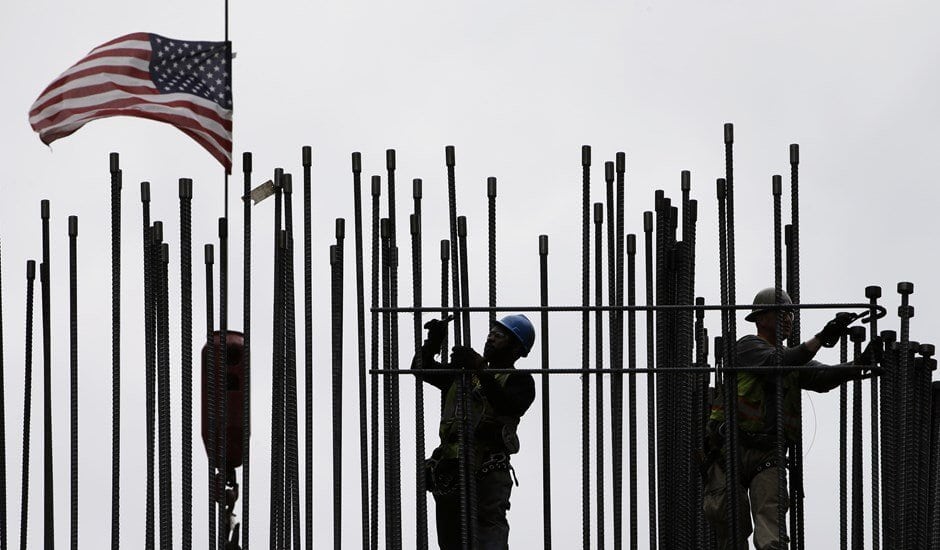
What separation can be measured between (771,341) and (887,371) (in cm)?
117

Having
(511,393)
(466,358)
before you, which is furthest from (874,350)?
(466,358)

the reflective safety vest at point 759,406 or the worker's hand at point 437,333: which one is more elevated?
the worker's hand at point 437,333

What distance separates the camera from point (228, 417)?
23.9 m

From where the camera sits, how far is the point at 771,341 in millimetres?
24625

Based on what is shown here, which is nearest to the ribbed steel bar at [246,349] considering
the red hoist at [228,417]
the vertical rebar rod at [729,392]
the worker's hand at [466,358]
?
the red hoist at [228,417]

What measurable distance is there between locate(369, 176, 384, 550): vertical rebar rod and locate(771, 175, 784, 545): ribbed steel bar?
10.3ft

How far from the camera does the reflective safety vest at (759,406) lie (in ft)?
80.2

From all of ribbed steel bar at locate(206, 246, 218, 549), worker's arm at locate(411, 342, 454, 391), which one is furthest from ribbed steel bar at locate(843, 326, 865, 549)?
ribbed steel bar at locate(206, 246, 218, 549)

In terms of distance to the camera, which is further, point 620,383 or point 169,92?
point 169,92

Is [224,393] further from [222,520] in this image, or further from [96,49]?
[96,49]

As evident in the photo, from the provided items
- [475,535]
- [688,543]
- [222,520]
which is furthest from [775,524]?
[222,520]

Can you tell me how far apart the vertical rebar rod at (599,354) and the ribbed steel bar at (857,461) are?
2.04 meters

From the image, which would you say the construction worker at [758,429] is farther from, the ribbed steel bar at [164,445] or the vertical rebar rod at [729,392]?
the ribbed steel bar at [164,445]

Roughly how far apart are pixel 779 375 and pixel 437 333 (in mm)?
2735
